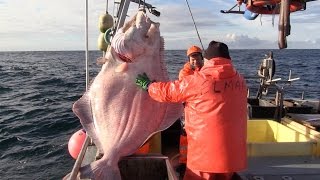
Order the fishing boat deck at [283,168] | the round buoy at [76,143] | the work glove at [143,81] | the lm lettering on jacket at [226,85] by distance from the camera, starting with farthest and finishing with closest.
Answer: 1. the round buoy at [76,143]
2. the fishing boat deck at [283,168]
3. the work glove at [143,81]
4. the lm lettering on jacket at [226,85]

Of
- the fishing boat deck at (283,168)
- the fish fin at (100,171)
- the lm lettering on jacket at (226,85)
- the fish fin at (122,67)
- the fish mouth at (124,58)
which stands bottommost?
the fishing boat deck at (283,168)

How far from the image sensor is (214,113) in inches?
157

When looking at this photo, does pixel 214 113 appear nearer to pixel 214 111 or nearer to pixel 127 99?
pixel 214 111

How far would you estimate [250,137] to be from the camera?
7219mm

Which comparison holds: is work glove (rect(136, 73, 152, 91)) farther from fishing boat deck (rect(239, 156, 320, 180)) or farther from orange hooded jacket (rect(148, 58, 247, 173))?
fishing boat deck (rect(239, 156, 320, 180))

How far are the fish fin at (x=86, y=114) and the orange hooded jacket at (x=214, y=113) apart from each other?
0.93 m

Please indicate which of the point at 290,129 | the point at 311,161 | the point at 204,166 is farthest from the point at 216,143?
the point at 290,129

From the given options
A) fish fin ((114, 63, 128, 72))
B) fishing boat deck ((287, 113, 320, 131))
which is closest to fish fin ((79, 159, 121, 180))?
fish fin ((114, 63, 128, 72))

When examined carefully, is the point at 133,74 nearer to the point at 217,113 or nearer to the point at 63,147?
the point at 217,113

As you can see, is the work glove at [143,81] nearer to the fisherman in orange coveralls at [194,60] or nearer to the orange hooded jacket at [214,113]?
the orange hooded jacket at [214,113]

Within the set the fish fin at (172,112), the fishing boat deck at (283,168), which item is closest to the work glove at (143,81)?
the fish fin at (172,112)

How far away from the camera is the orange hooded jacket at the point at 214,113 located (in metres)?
3.96

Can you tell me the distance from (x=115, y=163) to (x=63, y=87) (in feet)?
78.0

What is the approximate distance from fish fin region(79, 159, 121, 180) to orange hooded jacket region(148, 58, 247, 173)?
822 millimetres
